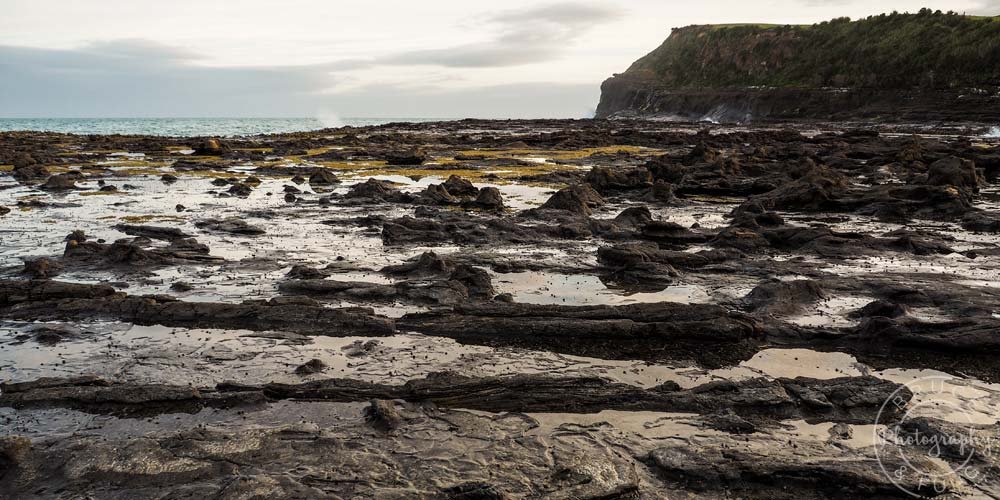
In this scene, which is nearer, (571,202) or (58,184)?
(571,202)

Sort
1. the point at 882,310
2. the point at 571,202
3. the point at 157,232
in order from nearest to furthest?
the point at 882,310
the point at 157,232
the point at 571,202

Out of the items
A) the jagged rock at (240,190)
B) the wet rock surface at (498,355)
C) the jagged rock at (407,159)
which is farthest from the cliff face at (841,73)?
the jagged rock at (240,190)

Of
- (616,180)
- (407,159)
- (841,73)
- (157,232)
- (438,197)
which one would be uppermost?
(841,73)

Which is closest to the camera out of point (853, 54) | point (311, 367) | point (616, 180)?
point (311, 367)

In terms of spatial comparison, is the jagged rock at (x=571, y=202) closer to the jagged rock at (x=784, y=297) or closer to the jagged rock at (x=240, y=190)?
the jagged rock at (x=784, y=297)

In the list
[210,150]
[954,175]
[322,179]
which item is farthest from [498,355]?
[210,150]

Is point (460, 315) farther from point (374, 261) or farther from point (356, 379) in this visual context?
point (374, 261)

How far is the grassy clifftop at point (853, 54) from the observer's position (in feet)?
265

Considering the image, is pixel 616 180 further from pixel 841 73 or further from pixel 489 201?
pixel 841 73

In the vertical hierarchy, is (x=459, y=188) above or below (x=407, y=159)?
below

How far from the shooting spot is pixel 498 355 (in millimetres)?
11562

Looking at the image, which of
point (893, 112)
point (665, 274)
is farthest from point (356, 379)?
point (893, 112)

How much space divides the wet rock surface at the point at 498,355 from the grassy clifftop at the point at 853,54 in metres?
70.5

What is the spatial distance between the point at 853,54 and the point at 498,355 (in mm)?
107934
